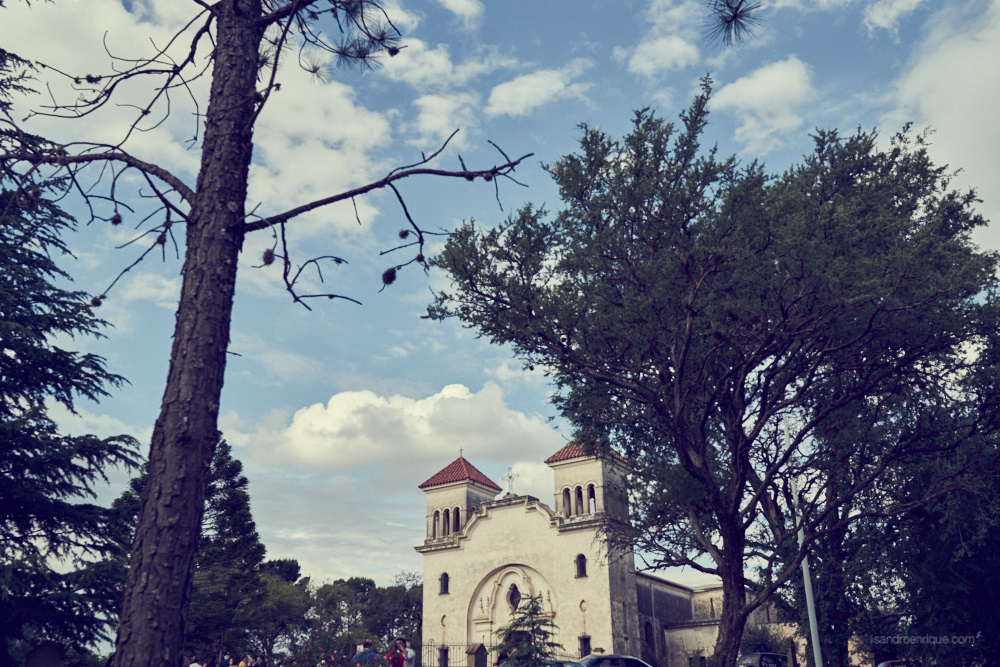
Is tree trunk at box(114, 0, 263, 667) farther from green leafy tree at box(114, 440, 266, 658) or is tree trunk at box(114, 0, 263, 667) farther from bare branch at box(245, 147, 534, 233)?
green leafy tree at box(114, 440, 266, 658)

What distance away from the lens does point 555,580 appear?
37500mm

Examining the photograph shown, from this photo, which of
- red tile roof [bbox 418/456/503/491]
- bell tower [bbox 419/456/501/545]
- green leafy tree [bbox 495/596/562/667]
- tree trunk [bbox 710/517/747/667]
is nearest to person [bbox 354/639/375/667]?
green leafy tree [bbox 495/596/562/667]

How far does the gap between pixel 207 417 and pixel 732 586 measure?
1267cm

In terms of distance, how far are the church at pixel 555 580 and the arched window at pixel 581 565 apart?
0.05 meters

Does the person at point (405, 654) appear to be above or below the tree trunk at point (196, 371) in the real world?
below

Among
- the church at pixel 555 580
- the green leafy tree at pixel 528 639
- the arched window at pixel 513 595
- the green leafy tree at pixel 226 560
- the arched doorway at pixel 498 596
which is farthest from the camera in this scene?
the arched window at pixel 513 595

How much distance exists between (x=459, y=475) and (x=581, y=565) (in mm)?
10054

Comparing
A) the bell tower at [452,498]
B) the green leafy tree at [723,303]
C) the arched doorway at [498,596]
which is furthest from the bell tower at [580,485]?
the green leafy tree at [723,303]

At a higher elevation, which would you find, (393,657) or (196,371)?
(196,371)

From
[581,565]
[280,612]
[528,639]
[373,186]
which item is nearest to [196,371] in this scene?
[373,186]

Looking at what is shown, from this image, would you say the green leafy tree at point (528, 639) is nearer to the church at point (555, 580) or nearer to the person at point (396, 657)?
the person at point (396, 657)

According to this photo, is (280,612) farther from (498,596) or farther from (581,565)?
(581,565)

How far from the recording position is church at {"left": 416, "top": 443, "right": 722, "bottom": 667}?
35.9 m

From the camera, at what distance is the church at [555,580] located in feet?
118
